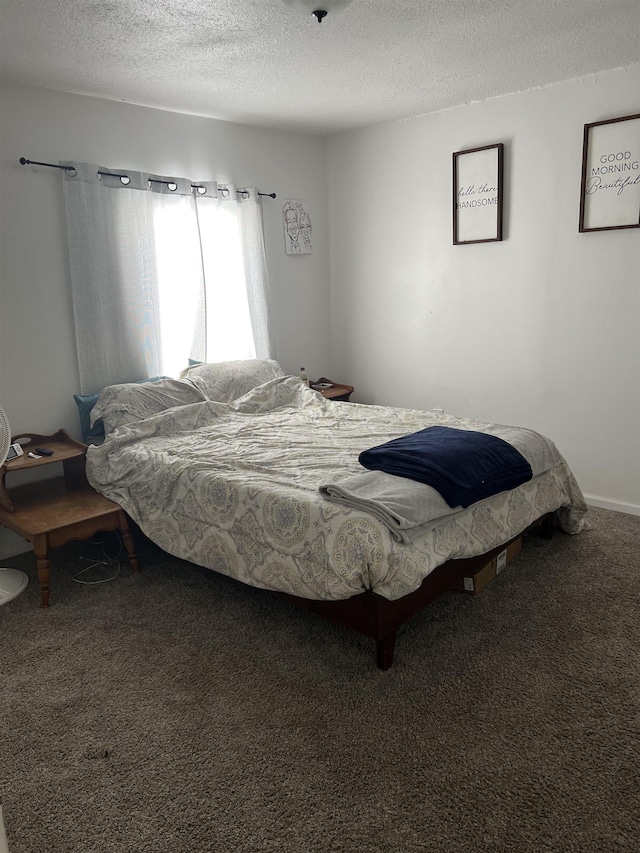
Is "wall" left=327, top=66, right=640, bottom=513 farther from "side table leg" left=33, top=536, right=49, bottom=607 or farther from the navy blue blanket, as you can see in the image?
"side table leg" left=33, top=536, right=49, bottom=607

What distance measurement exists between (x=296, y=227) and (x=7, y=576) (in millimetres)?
3013

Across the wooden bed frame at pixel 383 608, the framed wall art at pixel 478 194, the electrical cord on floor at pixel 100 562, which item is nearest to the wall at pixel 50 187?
the electrical cord on floor at pixel 100 562

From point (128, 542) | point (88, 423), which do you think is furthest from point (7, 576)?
point (88, 423)

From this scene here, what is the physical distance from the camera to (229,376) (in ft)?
13.1

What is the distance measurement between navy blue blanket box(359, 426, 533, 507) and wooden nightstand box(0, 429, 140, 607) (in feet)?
4.29

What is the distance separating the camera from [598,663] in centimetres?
225

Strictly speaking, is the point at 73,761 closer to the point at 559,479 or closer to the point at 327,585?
the point at 327,585

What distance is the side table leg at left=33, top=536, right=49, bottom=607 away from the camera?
2785mm

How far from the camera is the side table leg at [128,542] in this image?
10.0ft

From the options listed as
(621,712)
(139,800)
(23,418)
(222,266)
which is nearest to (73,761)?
(139,800)

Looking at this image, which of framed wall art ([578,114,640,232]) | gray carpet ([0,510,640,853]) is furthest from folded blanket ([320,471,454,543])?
framed wall art ([578,114,640,232])

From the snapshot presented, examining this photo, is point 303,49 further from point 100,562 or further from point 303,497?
point 100,562

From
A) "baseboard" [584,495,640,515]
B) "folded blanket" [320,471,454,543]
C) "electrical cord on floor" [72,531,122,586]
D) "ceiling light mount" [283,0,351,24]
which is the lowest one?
"electrical cord on floor" [72,531,122,586]

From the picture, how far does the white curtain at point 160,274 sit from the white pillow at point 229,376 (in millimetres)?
137
